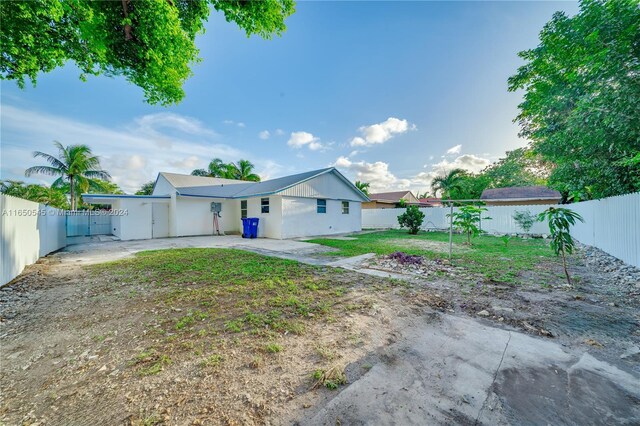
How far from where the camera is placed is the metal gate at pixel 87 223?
15594 mm

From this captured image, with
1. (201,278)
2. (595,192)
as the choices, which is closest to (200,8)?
(201,278)

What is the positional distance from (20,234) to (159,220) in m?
8.91

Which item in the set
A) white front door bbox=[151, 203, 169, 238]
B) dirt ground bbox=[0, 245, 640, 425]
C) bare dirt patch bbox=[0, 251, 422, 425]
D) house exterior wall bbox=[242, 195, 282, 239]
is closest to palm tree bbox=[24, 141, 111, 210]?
white front door bbox=[151, 203, 169, 238]

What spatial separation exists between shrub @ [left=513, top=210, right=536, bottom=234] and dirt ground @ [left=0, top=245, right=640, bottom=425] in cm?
1045

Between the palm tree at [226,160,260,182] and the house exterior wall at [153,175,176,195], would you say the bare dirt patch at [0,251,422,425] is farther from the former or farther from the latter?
the palm tree at [226,160,260,182]

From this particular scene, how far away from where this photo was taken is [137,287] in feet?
15.1

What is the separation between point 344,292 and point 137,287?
4.12 metres

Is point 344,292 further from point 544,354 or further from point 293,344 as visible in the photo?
point 544,354

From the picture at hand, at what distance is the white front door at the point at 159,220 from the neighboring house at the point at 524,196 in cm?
2508

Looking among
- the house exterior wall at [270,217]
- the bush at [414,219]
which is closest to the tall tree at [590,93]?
the bush at [414,219]

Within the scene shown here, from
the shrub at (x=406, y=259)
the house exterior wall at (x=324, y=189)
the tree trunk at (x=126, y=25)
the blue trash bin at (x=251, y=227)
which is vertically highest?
the tree trunk at (x=126, y=25)

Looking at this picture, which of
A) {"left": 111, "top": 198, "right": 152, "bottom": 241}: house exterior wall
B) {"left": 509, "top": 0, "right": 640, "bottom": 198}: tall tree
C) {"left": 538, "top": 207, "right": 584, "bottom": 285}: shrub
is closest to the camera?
{"left": 538, "top": 207, "right": 584, "bottom": 285}: shrub

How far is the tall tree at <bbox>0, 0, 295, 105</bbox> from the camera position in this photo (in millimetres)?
5039

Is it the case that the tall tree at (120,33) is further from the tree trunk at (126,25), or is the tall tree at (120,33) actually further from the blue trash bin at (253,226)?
the blue trash bin at (253,226)
